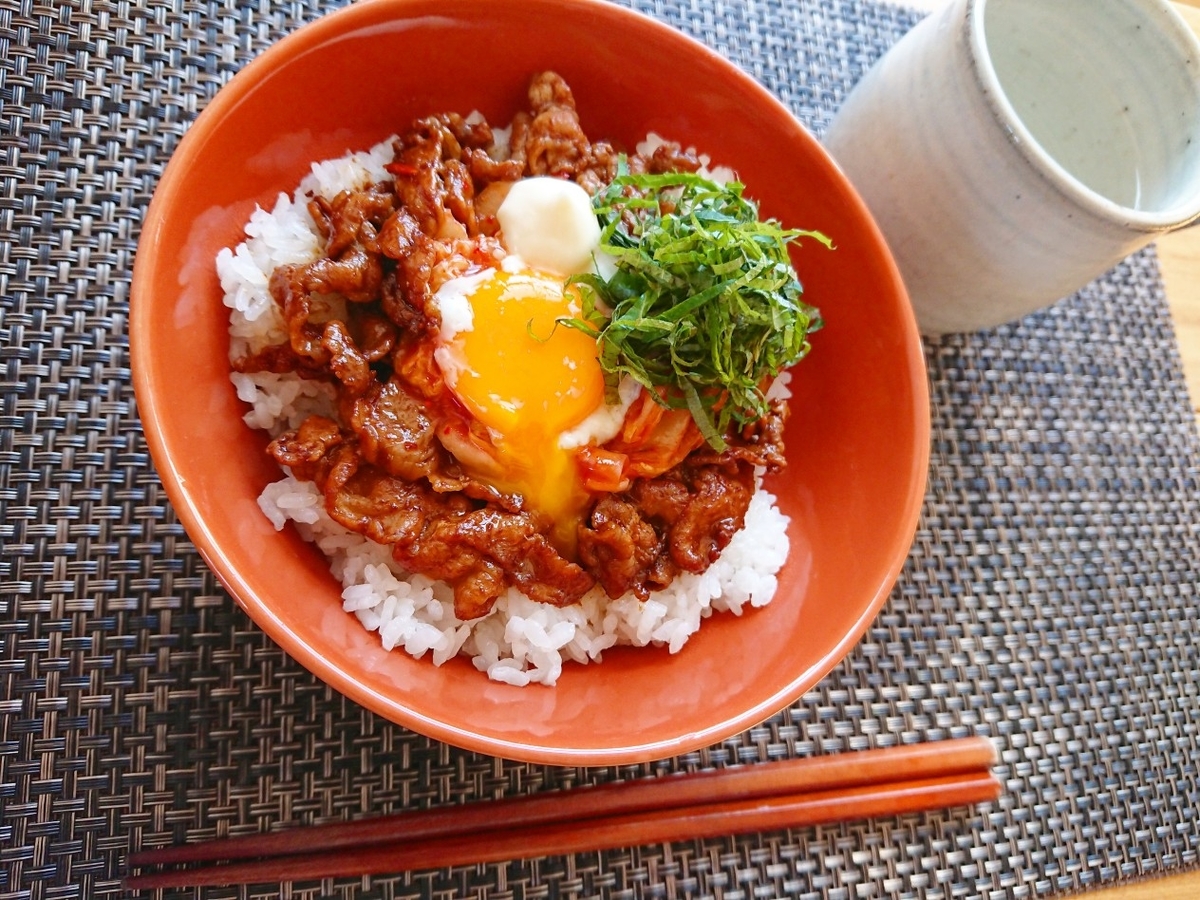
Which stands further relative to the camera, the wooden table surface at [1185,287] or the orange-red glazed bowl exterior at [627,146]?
the wooden table surface at [1185,287]

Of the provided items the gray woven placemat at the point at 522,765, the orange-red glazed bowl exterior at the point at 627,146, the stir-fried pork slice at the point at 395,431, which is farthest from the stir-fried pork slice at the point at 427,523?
the gray woven placemat at the point at 522,765

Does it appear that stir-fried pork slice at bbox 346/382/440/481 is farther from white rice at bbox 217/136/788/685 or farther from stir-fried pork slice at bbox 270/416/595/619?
white rice at bbox 217/136/788/685

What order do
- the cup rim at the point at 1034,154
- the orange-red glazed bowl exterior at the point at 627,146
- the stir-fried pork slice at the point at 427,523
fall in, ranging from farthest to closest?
the cup rim at the point at 1034,154 → the stir-fried pork slice at the point at 427,523 → the orange-red glazed bowl exterior at the point at 627,146

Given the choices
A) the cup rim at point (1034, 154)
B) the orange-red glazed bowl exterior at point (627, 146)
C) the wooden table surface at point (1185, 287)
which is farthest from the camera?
the wooden table surface at point (1185, 287)

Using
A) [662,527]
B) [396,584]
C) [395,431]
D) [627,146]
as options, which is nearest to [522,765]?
[396,584]

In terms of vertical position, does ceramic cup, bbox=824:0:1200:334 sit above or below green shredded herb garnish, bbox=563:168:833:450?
above

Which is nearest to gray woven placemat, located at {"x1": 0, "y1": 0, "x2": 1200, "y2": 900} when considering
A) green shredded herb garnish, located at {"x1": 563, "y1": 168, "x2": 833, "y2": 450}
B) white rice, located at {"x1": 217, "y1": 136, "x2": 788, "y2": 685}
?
white rice, located at {"x1": 217, "y1": 136, "x2": 788, "y2": 685}

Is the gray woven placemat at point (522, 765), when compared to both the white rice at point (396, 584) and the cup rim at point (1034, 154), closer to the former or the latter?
the white rice at point (396, 584)

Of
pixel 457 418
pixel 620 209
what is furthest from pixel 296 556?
pixel 620 209

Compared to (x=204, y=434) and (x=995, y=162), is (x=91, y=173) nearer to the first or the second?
(x=204, y=434)
